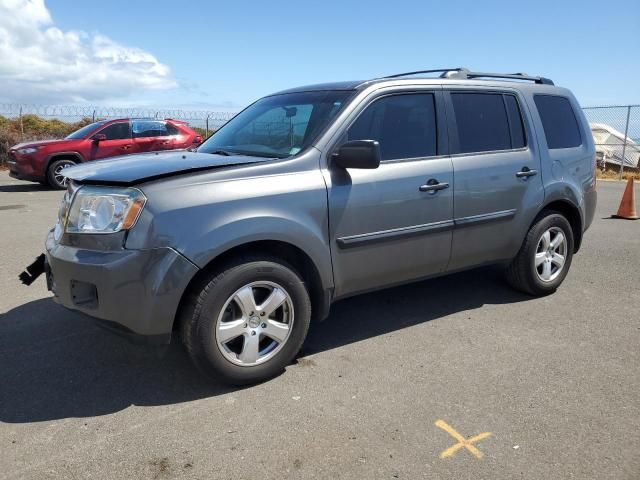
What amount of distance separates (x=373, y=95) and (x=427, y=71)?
1.19 metres

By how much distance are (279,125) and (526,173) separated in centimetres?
210

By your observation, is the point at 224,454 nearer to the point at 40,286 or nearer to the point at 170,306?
the point at 170,306

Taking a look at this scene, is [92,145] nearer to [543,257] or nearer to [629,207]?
[543,257]

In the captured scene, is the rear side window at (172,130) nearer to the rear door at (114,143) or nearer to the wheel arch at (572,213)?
the rear door at (114,143)

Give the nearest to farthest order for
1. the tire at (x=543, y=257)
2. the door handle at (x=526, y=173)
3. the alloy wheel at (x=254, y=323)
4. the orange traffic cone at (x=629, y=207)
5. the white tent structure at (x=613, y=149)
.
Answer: the alloy wheel at (x=254, y=323), the door handle at (x=526, y=173), the tire at (x=543, y=257), the orange traffic cone at (x=629, y=207), the white tent structure at (x=613, y=149)

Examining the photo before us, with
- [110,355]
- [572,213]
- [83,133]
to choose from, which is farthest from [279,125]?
[83,133]

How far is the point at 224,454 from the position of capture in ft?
8.81

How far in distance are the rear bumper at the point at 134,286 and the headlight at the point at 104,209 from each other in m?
0.15

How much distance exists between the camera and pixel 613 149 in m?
20.6

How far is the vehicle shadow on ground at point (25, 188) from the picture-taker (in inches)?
510

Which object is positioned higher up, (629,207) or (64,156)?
(64,156)

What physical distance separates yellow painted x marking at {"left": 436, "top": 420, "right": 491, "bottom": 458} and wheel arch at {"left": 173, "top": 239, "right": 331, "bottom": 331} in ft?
3.63

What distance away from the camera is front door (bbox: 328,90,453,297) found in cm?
362

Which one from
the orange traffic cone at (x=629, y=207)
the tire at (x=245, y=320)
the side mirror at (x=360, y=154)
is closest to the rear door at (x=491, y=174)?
the side mirror at (x=360, y=154)
